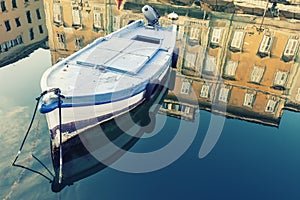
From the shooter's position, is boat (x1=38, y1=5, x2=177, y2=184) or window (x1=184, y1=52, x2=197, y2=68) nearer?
boat (x1=38, y1=5, x2=177, y2=184)

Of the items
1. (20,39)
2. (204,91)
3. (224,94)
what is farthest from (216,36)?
(20,39)

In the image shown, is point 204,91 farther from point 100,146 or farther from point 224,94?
point 100,146

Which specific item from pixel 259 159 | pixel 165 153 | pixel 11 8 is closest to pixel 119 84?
pixel 165 153

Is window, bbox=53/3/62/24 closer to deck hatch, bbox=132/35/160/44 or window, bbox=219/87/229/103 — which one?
deck hatch, bbox=132/35/160/44

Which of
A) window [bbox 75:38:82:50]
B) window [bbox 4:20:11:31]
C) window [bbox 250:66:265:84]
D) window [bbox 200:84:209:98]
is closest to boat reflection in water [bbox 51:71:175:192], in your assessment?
window [bbox 200:84:209:98]

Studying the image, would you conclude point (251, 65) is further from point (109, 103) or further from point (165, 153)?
point (109, 103)
